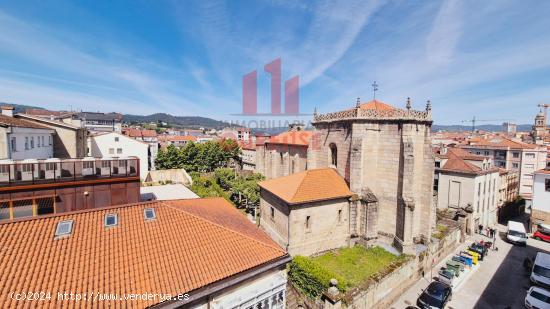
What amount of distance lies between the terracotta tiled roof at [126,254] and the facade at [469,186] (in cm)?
2887

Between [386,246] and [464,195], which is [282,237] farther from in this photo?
[464,195]

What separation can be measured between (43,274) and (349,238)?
63.0 feet

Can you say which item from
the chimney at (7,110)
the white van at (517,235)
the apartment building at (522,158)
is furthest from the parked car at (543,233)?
the chimney at (7,110)

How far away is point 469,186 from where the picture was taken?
28.5 metres

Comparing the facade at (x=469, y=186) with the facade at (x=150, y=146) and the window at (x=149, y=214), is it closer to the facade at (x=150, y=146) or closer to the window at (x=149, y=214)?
the window at (x=149, y=214)

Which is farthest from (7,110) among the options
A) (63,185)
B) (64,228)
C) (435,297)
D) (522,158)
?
(522,158)

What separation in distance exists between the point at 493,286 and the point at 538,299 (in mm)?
2898

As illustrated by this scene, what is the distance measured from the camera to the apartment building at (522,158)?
4316 centimetres

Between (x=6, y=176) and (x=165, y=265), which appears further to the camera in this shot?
(x=6, y=176)

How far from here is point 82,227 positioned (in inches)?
364

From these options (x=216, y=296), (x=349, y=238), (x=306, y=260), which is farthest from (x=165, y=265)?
(x=349, y=238)

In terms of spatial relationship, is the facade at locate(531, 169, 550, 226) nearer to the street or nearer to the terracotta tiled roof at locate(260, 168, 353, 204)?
the street

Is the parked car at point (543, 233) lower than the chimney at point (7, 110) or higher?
lower

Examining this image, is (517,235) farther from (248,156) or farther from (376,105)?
(248,156)
